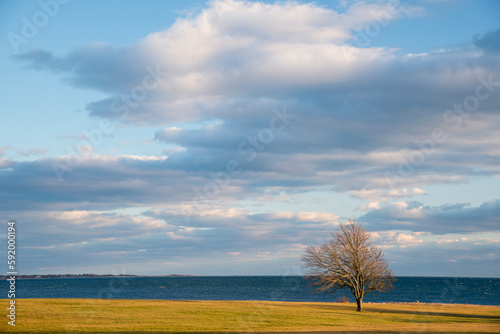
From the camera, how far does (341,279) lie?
51625mm

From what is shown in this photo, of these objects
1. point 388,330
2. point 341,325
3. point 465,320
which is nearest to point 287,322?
point 341,325

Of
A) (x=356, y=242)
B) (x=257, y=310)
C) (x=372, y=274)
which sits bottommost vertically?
(x=257, y=310)

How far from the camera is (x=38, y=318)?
3378 centimetres

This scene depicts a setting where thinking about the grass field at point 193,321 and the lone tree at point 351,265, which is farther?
the lone tree at point 351,265

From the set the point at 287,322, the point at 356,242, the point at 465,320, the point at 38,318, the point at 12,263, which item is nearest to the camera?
the point at 12,263

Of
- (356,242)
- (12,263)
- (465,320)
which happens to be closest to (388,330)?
(465,320)

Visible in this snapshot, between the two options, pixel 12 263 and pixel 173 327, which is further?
pixel 173 327

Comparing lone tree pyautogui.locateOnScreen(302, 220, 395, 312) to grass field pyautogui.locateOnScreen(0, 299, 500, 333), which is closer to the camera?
grass field pyautogui.locateOnScreen(0, 299, 500, 333)

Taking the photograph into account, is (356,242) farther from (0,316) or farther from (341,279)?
(0,316)

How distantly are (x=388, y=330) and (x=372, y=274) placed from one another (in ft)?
65.4

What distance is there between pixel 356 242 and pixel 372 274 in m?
3.89

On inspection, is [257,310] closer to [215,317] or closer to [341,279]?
[215,317]

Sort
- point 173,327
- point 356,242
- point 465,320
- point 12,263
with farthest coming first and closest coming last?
point 356,242, point 465,320, point 173,327, point 12,263

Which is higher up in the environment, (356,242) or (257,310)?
(356,242)
